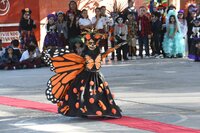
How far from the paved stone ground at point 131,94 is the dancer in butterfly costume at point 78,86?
242mm

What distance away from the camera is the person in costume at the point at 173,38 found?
1891cm

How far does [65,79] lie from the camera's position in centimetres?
884

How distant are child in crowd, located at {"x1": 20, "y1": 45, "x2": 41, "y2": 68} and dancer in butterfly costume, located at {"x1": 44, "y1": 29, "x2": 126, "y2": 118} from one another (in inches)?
349

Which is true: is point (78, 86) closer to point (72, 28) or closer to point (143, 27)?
point (72, 28)

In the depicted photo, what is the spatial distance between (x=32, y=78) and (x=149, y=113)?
6180mm

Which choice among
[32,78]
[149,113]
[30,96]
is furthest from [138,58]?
[149,113]

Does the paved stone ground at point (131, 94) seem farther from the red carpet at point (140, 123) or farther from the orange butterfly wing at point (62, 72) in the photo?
the orange butterfly wing at point (62, 72)

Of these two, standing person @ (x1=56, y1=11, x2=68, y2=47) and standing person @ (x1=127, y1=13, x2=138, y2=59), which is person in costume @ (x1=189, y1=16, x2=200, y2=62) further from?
standing person @ (x1=56, y1=11, x2=68, y2=47)

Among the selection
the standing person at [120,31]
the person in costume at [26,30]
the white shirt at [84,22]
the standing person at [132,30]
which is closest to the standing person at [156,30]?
the standing person at [132,30]

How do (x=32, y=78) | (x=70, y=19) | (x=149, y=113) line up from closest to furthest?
(x=149, y=113), (x=32, y=78), (x=70, y=19)

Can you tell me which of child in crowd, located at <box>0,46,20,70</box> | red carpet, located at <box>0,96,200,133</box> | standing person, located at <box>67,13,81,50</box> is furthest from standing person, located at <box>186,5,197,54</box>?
red carpet, located at <box>0,96,200,133</box>

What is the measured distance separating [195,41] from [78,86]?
9.76m

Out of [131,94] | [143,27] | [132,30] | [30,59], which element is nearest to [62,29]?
[30,59]

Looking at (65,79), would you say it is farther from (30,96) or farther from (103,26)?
(103,26)
